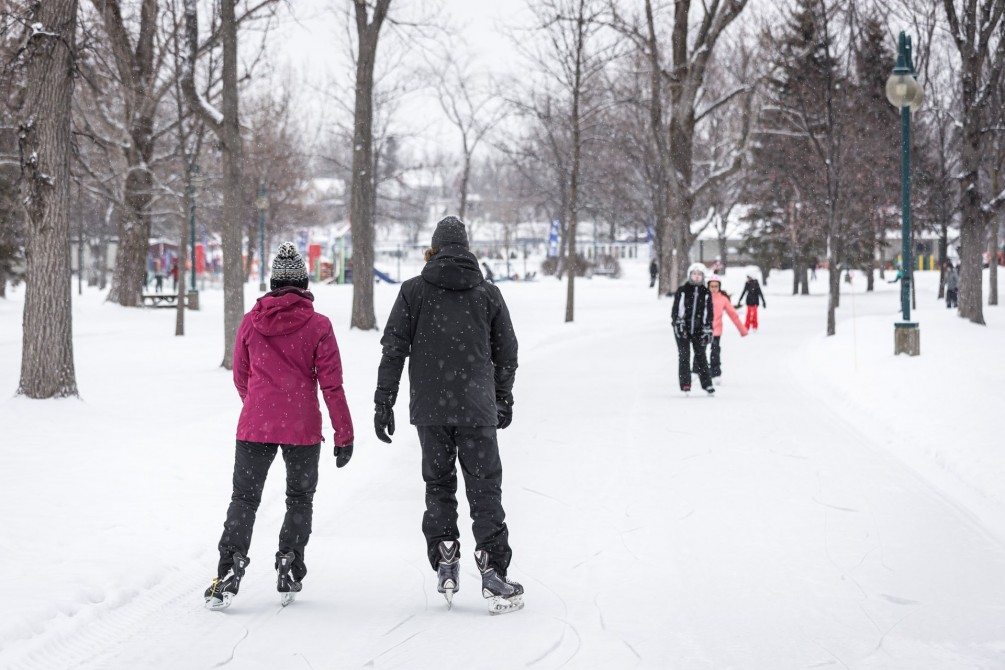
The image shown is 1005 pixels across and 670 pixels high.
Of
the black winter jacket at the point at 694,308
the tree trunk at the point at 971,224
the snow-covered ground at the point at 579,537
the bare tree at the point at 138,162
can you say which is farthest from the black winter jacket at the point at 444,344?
the bare tree at the point at 138,162

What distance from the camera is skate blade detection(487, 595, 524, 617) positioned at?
512 centimetres

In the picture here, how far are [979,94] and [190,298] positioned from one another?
75.0ft

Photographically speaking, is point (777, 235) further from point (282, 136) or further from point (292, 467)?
point (292, 467)

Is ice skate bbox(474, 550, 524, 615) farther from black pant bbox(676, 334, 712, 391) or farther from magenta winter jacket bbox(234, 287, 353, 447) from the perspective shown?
black pant bbox(676, 334, 712, 391)

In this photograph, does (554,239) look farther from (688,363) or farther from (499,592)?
(499,592)

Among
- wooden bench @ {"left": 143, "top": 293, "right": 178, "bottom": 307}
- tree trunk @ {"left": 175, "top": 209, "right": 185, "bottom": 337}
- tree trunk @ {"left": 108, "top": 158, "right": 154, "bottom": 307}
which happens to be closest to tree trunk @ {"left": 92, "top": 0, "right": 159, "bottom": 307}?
tree trunk @ {"left": 108, "top": 158, "right": 154, "bottom": 307}

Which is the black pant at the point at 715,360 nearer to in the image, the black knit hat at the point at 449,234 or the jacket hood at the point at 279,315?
the black knit hat at the point at 449,234

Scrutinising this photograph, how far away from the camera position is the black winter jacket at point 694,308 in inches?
551

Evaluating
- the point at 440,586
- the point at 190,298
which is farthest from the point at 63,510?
the point at 190,298

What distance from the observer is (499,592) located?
16.9 ft

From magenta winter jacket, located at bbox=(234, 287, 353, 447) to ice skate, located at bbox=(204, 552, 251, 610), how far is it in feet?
2.00

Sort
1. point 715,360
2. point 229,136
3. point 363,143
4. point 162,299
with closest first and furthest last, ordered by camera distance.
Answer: point 715,360 < point 229,136 < point 363,143 < point 162,299

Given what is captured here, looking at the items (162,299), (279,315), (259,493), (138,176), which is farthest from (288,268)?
(162,299)

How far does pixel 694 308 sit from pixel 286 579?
9609 millimetres
